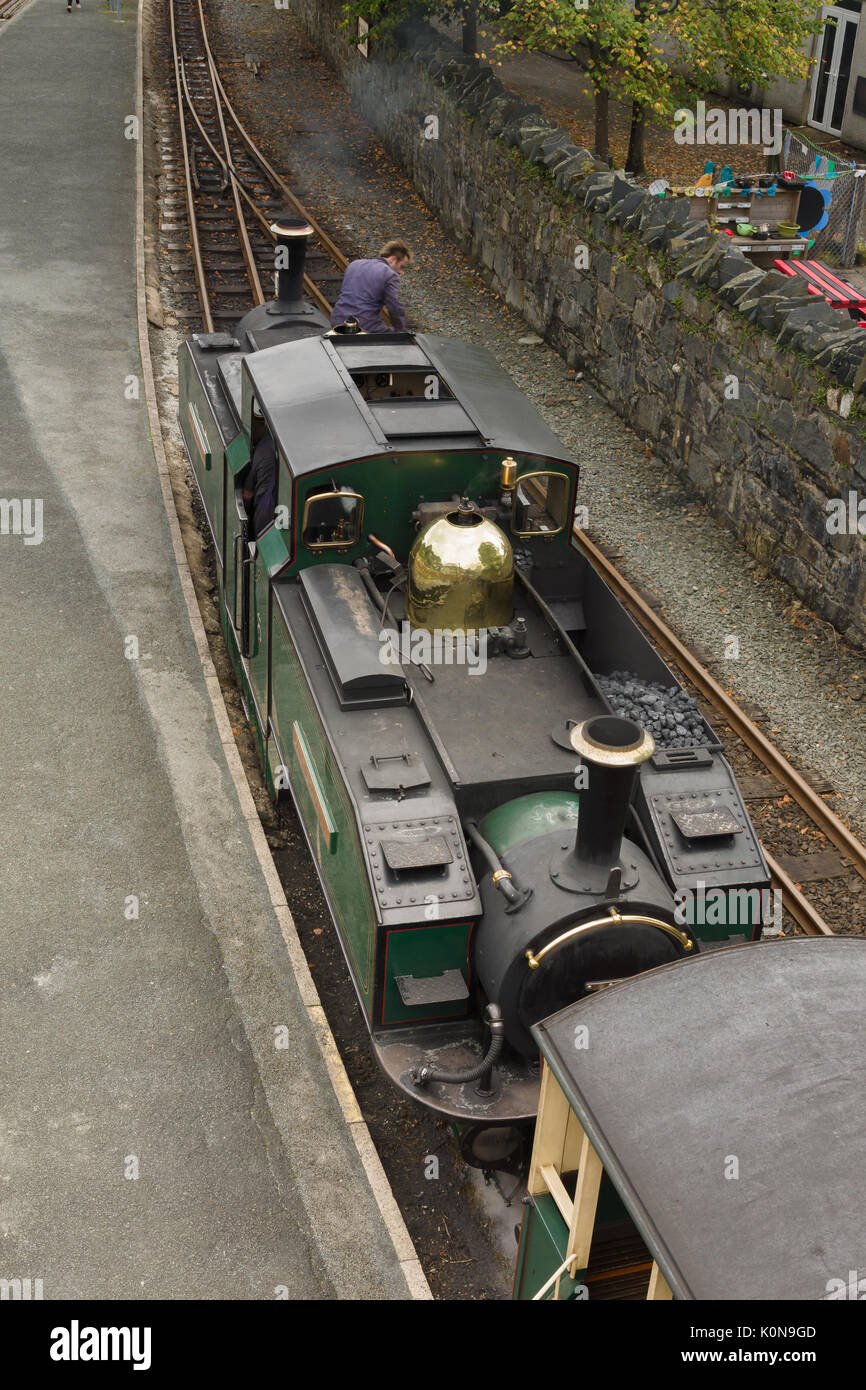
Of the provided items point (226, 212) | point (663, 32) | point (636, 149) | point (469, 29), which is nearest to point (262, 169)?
point (226, 212)

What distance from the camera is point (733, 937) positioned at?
7.14m

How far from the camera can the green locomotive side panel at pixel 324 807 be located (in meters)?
7.08

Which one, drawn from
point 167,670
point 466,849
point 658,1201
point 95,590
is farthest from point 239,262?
point 658,1201

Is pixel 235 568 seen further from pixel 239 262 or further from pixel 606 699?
pixel 239 262

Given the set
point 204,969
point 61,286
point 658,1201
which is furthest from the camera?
point 61,286

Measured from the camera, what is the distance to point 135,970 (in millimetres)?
8523

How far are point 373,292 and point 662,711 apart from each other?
6.74 m

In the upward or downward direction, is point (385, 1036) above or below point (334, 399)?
below

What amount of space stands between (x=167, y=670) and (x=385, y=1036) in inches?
206

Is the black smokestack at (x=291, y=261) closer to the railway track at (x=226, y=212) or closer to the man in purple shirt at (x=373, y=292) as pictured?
the man in purple shirt at (x=373, y=292)

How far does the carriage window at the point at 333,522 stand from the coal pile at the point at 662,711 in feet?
6.46

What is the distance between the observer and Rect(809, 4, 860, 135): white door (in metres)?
27.7

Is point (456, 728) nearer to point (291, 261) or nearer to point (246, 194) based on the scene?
point (291, 261)
